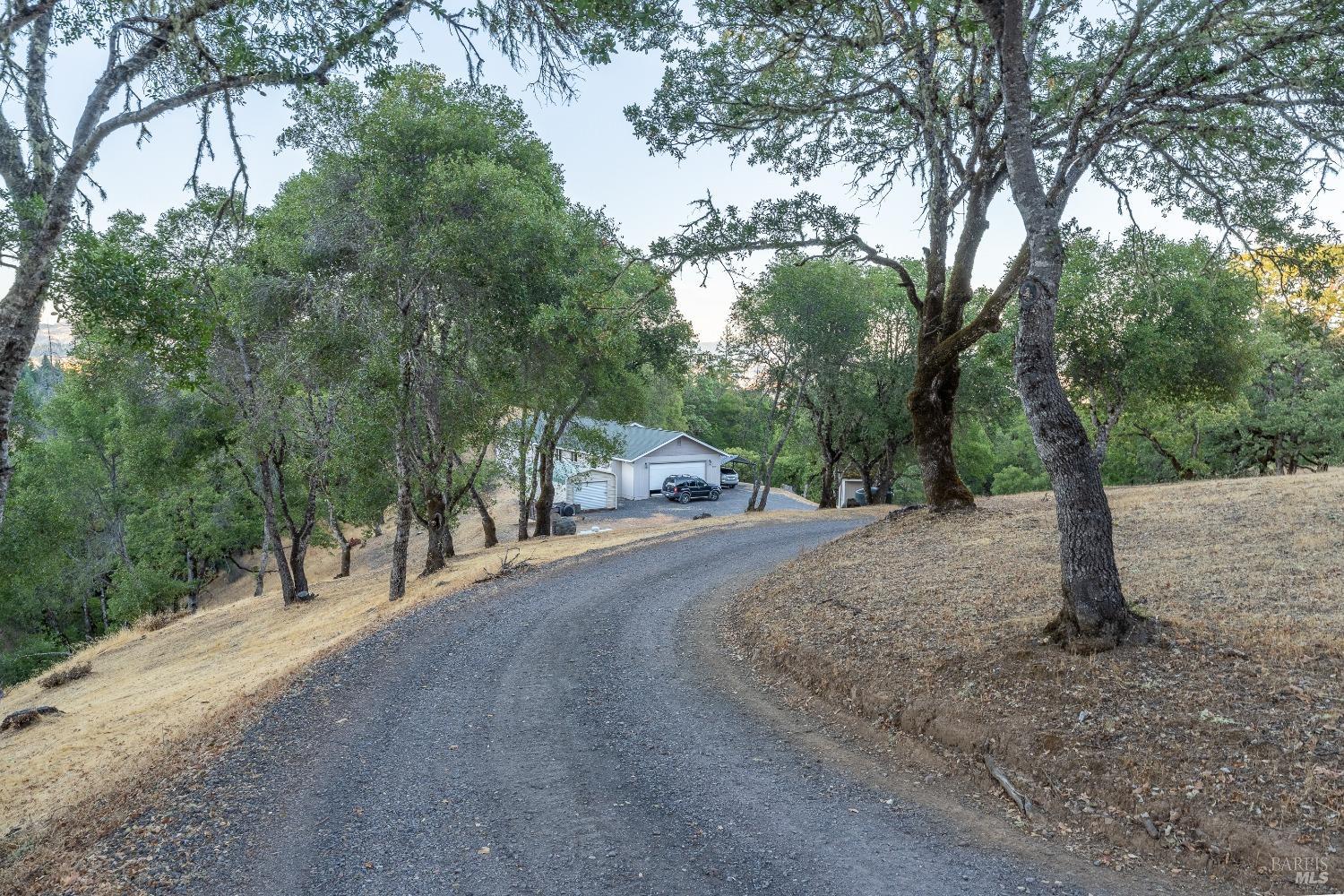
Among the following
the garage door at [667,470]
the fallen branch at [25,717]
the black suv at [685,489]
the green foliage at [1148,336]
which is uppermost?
the green foliage at [1148,336]

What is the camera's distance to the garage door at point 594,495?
128 ft

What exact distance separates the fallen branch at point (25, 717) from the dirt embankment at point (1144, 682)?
11.9 metres

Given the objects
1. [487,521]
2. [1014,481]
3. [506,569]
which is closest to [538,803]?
[506,569]

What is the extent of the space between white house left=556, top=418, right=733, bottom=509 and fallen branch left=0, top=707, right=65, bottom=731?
27.0 meters

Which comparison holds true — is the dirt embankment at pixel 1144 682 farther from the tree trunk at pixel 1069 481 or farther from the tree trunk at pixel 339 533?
the tree trunk at pixel 339 533

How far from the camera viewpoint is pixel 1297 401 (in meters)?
26.8

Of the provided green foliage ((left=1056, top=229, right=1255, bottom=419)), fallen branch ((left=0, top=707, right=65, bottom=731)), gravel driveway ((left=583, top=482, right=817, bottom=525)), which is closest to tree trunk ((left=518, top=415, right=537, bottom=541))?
gravel driveway ((left=583, top=482, right=817, bottom=525))

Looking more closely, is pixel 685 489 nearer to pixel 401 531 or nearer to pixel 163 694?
pixel 401 531

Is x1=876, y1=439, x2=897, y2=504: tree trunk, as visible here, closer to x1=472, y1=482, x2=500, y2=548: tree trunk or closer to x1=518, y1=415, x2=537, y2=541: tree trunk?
x1=518, y1=415, x2=537, y2=541: tree trunk

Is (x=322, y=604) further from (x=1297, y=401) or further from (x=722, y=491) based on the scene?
(x=1297, y=401)

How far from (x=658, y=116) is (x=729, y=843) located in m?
9.55

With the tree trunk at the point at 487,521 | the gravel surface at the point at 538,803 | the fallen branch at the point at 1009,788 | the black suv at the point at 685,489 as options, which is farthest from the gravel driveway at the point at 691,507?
the fallen branch at the point at 1009,788

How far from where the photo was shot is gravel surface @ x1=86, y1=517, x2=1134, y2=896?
14.8 feet

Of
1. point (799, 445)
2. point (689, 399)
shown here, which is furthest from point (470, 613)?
point (689, 399)
